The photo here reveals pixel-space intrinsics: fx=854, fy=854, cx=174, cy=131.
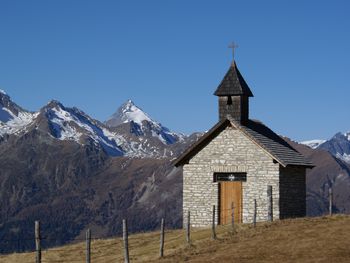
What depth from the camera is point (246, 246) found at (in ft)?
130

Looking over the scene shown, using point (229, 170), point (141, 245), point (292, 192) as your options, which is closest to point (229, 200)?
point (229, 170)

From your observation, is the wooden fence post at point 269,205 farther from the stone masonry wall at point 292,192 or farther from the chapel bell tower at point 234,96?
the chapel bell tower at point 234,96

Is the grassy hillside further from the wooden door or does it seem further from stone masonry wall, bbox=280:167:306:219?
stone masonry wall, bbox=280:167:306:219

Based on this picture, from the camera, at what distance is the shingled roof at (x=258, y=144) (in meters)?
57.9

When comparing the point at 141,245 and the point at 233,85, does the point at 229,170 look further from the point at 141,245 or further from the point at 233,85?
the point at 141,245

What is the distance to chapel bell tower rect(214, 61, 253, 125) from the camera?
61.8 m

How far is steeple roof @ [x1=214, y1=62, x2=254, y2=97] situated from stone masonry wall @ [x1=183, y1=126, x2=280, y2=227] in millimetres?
3833

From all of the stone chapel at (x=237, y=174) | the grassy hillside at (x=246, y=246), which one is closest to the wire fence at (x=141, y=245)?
the grassy hillside at (x=246, y=246)

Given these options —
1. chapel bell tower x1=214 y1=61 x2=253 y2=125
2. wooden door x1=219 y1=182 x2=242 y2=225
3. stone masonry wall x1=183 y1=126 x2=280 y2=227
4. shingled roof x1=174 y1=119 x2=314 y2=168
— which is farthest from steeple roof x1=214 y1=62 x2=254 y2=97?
wooden door x1=219 y1=182 x2=242 y2=225

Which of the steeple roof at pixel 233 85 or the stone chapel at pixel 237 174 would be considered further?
the steeple roof at pixel 233 85

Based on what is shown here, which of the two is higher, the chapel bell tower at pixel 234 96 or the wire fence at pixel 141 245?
the chapel bell tower at pixel 234 96

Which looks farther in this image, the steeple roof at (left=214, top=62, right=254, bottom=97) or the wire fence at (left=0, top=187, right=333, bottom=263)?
the steeple roof at (left=214, top=62, right=254, bottom=97)

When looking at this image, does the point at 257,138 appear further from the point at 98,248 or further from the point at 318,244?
the point at 318,244

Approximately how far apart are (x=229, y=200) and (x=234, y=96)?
8180 millimetres
